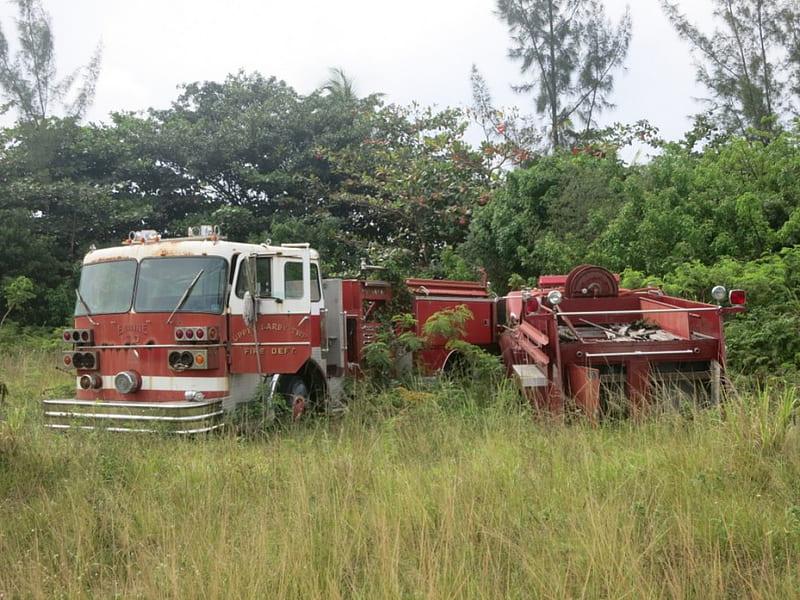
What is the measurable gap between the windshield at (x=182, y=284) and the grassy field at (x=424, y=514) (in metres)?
1.94

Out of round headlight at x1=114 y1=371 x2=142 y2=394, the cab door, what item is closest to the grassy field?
round headlight at x1=114 y1=371 x2=142 y2=394

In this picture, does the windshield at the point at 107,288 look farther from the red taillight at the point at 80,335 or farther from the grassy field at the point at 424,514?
the grassy field at the point at 424,514

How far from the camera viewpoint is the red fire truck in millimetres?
7973

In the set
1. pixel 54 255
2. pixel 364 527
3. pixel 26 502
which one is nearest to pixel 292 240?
pixel 54 255

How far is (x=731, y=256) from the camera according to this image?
12.4 meters

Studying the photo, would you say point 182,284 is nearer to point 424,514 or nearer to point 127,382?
point 127,382

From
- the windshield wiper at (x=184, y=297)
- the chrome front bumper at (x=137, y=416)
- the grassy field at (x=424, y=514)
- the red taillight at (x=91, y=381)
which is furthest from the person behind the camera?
the red taillight at (x=91, y=381)

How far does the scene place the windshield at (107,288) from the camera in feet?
28.4

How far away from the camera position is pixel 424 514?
4270 mm

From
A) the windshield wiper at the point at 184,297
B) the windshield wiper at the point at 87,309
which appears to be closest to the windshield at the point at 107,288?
the windshield wiper at the point at 87,309

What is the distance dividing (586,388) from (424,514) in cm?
384

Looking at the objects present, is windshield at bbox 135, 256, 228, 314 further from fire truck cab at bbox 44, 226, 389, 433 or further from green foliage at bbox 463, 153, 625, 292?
green foliage at bbox 463, 153, 625, 292

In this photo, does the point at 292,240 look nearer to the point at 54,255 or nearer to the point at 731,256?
the point at 54,255

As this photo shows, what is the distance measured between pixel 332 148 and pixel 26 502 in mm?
16648
